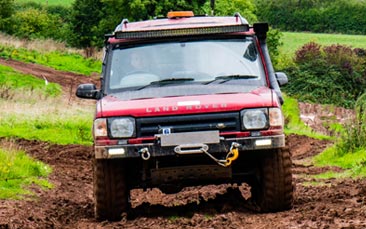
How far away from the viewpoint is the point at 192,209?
1111 centimetres

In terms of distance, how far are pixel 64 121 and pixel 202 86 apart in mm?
14875

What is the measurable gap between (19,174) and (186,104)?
5.78m

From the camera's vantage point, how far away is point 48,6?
101 meters

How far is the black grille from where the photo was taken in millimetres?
10086

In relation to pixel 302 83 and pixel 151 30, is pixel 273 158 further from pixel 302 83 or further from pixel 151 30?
pixel 302 83

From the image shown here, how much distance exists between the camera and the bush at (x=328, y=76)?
59.8 meters

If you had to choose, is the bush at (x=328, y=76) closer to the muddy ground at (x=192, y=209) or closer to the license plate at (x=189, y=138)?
the muddy ground at (x=192, y=209)

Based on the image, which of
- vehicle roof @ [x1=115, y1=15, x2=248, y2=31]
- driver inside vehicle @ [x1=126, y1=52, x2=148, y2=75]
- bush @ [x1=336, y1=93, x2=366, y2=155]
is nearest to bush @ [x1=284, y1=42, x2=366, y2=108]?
bush @ [x1=336, y1=93, x2=366, y2=155]

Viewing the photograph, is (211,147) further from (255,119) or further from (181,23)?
(181,23)

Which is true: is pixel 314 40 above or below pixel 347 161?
above

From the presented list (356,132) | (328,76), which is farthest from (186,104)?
(328,76)

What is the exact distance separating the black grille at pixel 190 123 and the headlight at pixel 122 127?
2.8 inches

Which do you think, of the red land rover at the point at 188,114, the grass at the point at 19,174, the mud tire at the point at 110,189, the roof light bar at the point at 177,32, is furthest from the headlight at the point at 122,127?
the grass at the point at 19,174

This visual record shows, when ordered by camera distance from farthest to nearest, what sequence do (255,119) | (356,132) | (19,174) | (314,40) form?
(314,40), (356,132), (19,174), (255,119)
